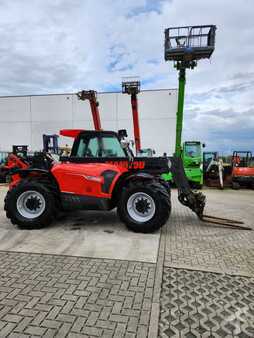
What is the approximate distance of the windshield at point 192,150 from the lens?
46.5 feet

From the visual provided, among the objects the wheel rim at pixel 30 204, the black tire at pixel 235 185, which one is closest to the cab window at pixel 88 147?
the wheel rim at pixel 30 204

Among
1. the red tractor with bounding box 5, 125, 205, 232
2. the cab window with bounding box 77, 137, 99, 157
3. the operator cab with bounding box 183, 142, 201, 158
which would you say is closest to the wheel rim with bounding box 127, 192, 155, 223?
the red tractor with bounding box 5, 125, 205, 232

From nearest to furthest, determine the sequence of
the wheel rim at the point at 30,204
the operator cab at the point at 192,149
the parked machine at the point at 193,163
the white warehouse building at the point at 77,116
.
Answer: the wheel rim at the point at 30,204 → the parked machine at the point at 193,163 → the operator cab at the point at 192,149 → the white warehouse building at the point at 77,116

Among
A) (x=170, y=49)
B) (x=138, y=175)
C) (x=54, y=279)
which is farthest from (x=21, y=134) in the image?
(x=54, y=279)

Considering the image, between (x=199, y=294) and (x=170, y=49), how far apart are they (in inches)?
276

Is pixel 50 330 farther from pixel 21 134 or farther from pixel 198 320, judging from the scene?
pixel 21 134

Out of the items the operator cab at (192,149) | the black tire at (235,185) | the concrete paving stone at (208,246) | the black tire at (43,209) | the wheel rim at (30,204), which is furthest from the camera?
the operator cab at (192,149)

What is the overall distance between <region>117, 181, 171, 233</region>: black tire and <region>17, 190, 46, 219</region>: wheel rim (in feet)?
5.63

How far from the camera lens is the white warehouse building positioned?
2411 centimetres

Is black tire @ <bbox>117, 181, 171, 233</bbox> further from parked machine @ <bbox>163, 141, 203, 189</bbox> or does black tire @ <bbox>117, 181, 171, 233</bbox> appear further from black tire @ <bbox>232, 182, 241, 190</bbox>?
black tire @ <bbox>232, 182, 241, 190</bbox>

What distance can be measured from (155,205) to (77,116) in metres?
21.2

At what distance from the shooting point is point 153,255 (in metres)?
4.24

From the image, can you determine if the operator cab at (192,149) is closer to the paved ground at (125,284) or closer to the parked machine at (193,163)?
the parked machine at (193,163)

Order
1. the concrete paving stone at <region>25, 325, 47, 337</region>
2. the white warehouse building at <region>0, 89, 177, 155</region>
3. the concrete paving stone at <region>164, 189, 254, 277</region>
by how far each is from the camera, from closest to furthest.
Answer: the concrete paving stone at <region>25, 325, 47, 337</region>, the concrete paving stone at <region>164, 189, 254, 277</region>, the white warehouse building at <region>0, 89, 177, 155</region>
